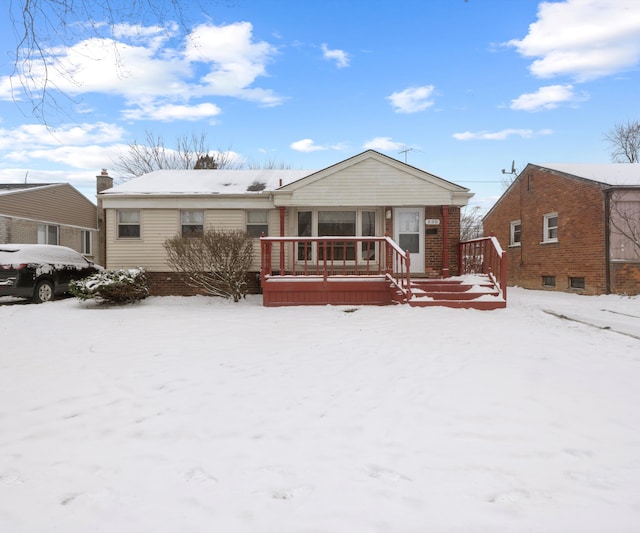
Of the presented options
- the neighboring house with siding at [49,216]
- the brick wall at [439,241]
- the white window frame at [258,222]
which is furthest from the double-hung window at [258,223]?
the neighboring house with siding at [49,216]

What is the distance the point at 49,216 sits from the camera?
60.9 ft

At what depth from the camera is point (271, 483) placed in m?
2.17

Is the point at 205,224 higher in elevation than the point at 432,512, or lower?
higher

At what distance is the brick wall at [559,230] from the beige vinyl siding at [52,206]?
21129mm

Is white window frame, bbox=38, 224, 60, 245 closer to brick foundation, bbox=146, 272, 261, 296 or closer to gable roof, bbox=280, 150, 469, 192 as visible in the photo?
brick foundation, bbox=146, 272, 261, 296

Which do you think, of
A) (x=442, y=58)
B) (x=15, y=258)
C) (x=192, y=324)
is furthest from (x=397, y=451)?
(x=15, y=258)

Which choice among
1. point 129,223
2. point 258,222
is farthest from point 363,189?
point 129,223

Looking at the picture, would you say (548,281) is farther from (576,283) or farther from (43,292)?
(43,292)

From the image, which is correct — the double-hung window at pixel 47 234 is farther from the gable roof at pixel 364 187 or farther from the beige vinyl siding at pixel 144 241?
the gable roof at pixel 364 187

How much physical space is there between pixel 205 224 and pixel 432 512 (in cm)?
1086

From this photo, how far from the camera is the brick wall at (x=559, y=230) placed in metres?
12.5

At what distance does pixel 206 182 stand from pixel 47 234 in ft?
36.3

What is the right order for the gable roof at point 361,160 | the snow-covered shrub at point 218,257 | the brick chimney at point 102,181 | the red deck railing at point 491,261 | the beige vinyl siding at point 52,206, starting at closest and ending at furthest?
the red deck railing at point 491,261 → the snow-covered shrub at point 218,257 → the gable roof at point 361,160 → the beige vinyl siding at point 52,206 → the brick chimney at point 102,181

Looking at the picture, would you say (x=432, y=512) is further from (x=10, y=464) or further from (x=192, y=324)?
(x=192, y=324)
